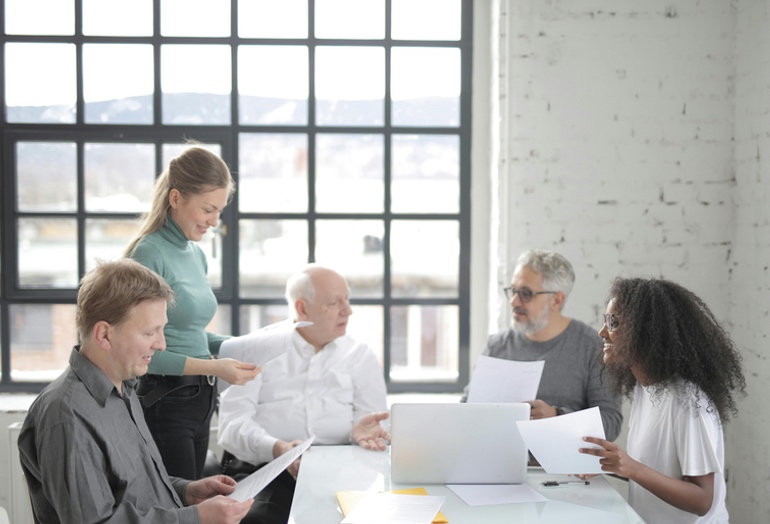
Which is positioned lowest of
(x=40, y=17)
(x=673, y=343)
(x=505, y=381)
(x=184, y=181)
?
(x=505, y=381)

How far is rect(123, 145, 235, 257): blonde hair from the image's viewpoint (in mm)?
Result: 2666

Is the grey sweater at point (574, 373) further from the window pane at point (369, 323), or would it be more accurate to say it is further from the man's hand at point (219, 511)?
the man's hand at point (219, 511)

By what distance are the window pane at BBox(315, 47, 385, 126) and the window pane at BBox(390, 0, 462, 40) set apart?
16cm

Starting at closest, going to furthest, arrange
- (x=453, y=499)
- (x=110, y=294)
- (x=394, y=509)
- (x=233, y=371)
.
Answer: (x=110, y=294) → (x=394, y=509) → (x=453, y=499) → (x=233, y=371)

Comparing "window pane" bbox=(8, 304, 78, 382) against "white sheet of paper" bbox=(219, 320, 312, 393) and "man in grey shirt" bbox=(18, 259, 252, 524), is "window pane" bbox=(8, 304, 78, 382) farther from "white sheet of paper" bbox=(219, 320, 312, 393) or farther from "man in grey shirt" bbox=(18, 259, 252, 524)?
"man in grey shirt" bbox=(18, 259, 252, 524)

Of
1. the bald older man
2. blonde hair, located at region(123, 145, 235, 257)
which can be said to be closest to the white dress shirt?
the bald older man

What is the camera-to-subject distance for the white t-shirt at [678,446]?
200 centimetres

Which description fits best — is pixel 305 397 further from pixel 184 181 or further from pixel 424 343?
pixel 424 343

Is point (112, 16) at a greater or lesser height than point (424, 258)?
greater

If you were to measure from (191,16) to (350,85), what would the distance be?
2.92ft

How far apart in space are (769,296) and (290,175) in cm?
237

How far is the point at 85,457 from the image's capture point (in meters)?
1.70

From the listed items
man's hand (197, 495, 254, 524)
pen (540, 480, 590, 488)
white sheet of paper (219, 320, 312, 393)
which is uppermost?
white sheet of paper (219, 320, 312, 393)

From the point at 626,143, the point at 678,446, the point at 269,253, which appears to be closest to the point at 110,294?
the point at 678,446
